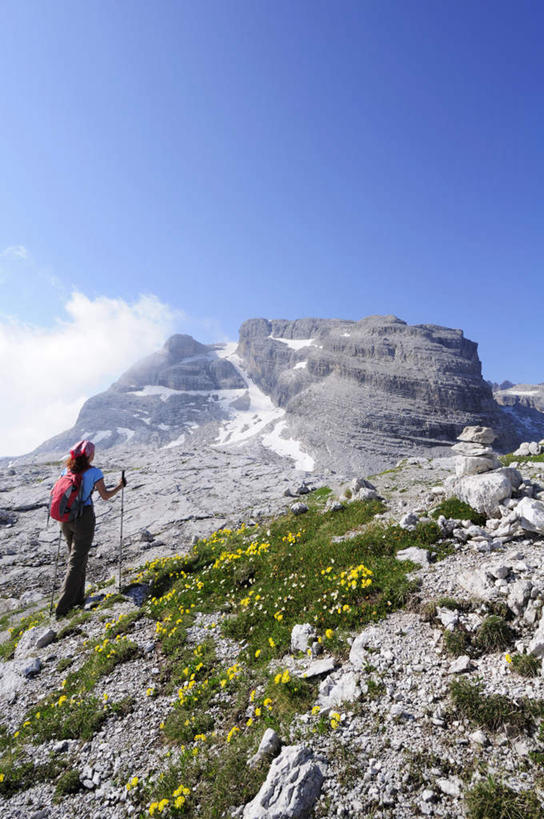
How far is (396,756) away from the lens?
4.99 meters

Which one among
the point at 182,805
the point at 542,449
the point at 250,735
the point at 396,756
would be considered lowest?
the point at 182,805

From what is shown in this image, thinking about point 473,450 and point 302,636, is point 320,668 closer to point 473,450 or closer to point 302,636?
point 302,636

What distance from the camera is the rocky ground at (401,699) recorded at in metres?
4.61

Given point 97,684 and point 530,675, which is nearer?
point 530,675

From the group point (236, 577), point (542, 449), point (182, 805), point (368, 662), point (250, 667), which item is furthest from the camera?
point (542, 449)

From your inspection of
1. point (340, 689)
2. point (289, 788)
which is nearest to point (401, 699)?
point (340, 689)

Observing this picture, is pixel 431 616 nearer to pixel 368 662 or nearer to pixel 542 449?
pixel 368 662

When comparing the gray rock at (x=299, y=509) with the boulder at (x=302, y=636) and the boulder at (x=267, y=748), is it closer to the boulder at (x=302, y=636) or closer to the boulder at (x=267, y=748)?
the boulder at (x=302, y=636)

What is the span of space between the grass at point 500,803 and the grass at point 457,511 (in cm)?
722

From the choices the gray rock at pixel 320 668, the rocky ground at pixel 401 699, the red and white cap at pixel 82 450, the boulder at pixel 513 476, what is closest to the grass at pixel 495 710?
the rocky ground at pixel 401 699

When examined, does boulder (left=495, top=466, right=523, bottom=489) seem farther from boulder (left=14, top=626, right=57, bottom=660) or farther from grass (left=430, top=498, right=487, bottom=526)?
boulder (left=14, top=626, right=57, bottom=660)

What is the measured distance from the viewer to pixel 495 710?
503 centimetres

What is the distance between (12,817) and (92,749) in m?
1.32

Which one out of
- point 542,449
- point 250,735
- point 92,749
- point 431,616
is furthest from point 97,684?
point 542,449
